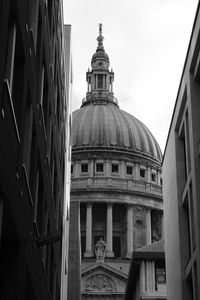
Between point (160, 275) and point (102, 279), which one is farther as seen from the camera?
point (102, 279)

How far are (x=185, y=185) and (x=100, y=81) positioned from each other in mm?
99364

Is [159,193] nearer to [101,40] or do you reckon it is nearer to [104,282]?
[104,282]

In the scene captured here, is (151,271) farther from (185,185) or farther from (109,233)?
(109,233)

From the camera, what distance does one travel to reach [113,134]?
11419 cm

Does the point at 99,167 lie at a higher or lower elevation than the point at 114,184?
higher

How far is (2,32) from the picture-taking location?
630 inches

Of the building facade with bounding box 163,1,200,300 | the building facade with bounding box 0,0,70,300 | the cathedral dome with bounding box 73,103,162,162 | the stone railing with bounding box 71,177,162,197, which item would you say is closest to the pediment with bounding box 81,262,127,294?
the stone railing with bounding box 71,177,162,197

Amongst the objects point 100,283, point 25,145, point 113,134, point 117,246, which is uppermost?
point 113,134

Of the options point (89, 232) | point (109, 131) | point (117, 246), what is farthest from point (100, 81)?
point (89, 232)

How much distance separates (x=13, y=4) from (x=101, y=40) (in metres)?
124

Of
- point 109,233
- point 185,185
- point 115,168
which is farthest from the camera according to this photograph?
point 115,168

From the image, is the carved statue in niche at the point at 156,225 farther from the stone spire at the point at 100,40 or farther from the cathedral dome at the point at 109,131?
the stone spire at the point at 100,40

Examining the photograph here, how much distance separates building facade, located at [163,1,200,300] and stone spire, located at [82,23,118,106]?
8908 cm

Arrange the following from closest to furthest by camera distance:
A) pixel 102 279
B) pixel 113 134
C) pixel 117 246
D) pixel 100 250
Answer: pixel 102 279 < pixel 100 250 < pixel 117 246 < pixel 113 134
